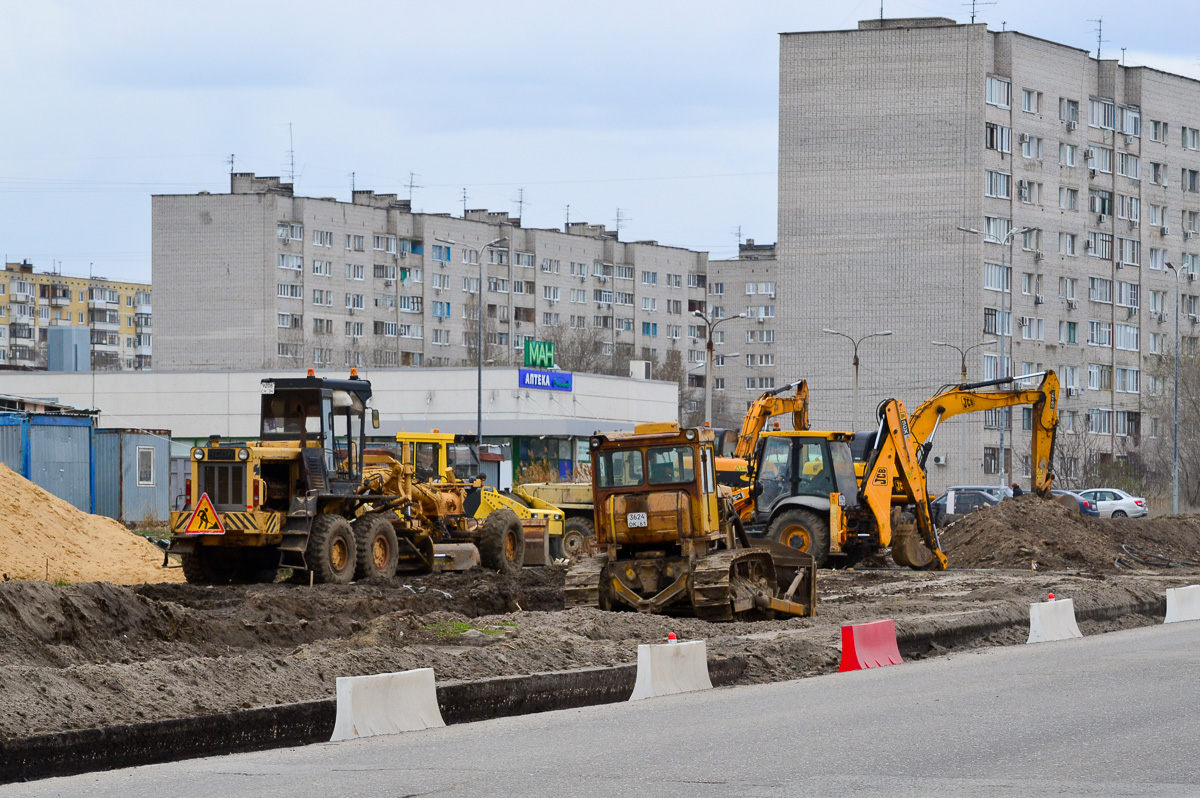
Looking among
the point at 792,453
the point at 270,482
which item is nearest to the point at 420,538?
the point at 270,482

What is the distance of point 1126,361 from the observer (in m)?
93.4

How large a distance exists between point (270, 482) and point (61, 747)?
15319 mm

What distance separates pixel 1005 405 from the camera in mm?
33406

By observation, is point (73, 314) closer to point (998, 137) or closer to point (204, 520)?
point (998, 137)

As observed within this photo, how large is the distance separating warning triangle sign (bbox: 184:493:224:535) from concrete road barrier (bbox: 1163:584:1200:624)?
1414 cm

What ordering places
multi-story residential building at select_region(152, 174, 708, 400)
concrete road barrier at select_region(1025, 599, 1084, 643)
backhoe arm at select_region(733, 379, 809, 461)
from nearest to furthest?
1. concrete road barrier at select_region(1025, 599, 1084, 643)
2. backhoe arm at select_region(733, 379, 809, 461)
3. multi-story residential building at select_region(152, 174, 708, 400)

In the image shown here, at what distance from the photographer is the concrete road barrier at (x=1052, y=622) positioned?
67.9 ft

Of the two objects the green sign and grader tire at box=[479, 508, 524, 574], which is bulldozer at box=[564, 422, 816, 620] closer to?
grader tire at box=[479, 508, 524, 574]

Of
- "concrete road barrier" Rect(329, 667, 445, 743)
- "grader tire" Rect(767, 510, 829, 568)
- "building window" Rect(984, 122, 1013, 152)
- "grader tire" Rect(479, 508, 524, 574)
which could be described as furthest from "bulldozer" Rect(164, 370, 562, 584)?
"building window" Rect(984, 122, 1013, 152)

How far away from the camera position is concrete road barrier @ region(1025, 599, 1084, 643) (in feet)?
67.9

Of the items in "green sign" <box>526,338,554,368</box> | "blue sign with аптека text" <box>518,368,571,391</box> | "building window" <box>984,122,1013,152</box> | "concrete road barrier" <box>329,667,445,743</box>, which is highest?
"building window" <box>984,122,1013,152</box>

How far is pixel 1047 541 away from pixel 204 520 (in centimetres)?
1855

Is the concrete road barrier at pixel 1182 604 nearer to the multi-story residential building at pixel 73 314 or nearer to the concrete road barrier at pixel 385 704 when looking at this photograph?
the concrete road barrier at pixel 385 704

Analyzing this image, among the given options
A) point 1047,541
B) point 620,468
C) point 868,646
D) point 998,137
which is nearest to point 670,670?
point 868,646
